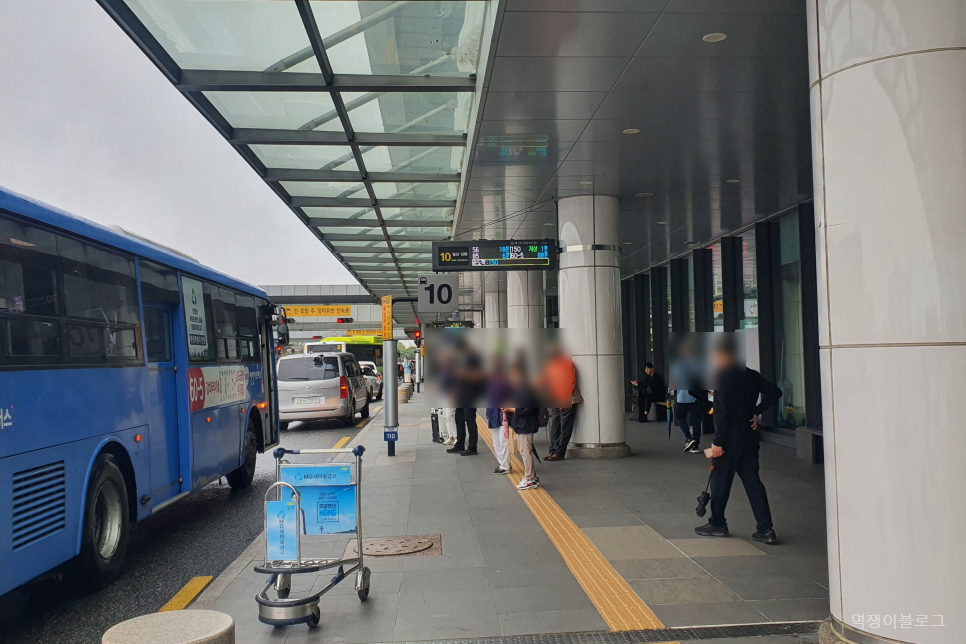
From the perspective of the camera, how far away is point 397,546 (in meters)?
6.90

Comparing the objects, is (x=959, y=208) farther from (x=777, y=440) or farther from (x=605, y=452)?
(x=777, y=440)

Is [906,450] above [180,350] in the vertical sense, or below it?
below

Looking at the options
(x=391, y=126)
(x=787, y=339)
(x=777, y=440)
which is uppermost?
(x=391, y=126)

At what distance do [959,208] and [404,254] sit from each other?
17496 millimetres

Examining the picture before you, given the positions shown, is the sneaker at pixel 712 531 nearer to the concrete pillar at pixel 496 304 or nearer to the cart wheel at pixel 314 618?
the cart wheel at pixel 314 618

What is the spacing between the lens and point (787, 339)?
14.1 m

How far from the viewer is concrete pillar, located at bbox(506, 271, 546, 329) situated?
21984mm

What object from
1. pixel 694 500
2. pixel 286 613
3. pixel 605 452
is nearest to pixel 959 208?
pixel 286 613

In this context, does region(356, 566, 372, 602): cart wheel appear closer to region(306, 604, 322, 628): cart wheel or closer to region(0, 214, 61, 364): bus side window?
region(306, 604, 322, 628): cart wheel

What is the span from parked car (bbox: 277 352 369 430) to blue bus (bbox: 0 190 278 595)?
1056cm

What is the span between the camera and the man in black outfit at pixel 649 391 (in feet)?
55.8

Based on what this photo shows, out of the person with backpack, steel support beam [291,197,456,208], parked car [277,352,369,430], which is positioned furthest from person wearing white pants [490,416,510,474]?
parked car [277,352,369,430]

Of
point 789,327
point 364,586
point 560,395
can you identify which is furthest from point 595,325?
point 364,586

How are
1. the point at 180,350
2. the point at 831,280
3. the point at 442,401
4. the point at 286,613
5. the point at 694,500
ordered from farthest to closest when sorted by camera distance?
the point at 442,401, the point at 694,500, the point at 180,350, the point at 286,613, the point at 831,280
